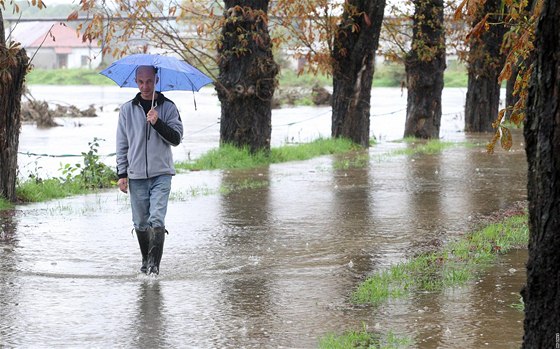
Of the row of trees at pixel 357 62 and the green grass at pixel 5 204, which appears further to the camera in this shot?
the green grass at pixel 5 204

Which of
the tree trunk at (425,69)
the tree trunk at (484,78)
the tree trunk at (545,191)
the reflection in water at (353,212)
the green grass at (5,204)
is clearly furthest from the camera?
the tree trunk at (484,78)

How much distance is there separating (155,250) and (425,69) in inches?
598

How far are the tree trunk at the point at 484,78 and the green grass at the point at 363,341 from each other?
58.8 ft

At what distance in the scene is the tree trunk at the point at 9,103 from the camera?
1162cm

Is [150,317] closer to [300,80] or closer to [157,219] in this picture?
[157,219]

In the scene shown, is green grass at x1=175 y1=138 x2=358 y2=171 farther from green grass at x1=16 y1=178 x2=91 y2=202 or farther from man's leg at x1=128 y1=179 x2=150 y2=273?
man's leg at x1=128 y1=179 x2=150 y2=273

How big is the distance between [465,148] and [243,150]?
16.4ft

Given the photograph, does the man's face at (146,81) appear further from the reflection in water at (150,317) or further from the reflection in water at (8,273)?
the reflection in water at (8,273)

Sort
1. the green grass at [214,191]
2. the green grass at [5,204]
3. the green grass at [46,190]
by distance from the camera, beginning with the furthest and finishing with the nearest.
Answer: the green grass at [214,191], the green grass at [46,190], the green grass at [5,204]

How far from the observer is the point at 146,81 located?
27.7 ft

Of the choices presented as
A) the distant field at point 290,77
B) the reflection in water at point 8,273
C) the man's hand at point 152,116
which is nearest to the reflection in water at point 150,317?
the reflection in water at point 8,273

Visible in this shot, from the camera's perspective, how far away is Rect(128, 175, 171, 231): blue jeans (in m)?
8.42

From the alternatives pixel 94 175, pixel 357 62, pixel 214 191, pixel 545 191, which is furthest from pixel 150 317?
pixel 357 62

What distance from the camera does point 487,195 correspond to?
42.5 ft
